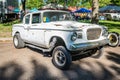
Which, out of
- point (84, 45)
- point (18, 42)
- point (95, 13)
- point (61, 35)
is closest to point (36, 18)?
point (18, 42)

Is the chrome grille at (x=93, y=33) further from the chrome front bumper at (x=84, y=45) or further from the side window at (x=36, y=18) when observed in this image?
the side window at (x=36, y=18)

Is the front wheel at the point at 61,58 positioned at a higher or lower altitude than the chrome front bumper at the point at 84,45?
lower

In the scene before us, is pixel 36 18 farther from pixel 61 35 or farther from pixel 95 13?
pixel 95 13

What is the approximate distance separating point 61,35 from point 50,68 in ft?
3.94

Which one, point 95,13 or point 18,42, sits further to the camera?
point 95,13

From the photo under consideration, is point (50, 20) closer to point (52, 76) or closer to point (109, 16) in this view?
point (52, 76)

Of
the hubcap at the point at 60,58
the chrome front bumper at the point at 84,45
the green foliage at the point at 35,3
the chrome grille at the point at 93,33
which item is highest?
the green foliage at the point at 35,3

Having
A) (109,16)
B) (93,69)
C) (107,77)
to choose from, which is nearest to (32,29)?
(93,69)

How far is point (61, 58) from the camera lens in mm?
7078

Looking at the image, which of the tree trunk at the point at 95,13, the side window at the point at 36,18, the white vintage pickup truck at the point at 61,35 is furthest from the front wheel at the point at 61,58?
the tree trunk at the point at 95,13

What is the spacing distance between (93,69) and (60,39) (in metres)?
1.51

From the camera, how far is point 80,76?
20.5 feet

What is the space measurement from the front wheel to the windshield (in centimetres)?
167

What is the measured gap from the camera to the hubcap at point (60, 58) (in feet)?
22.8
